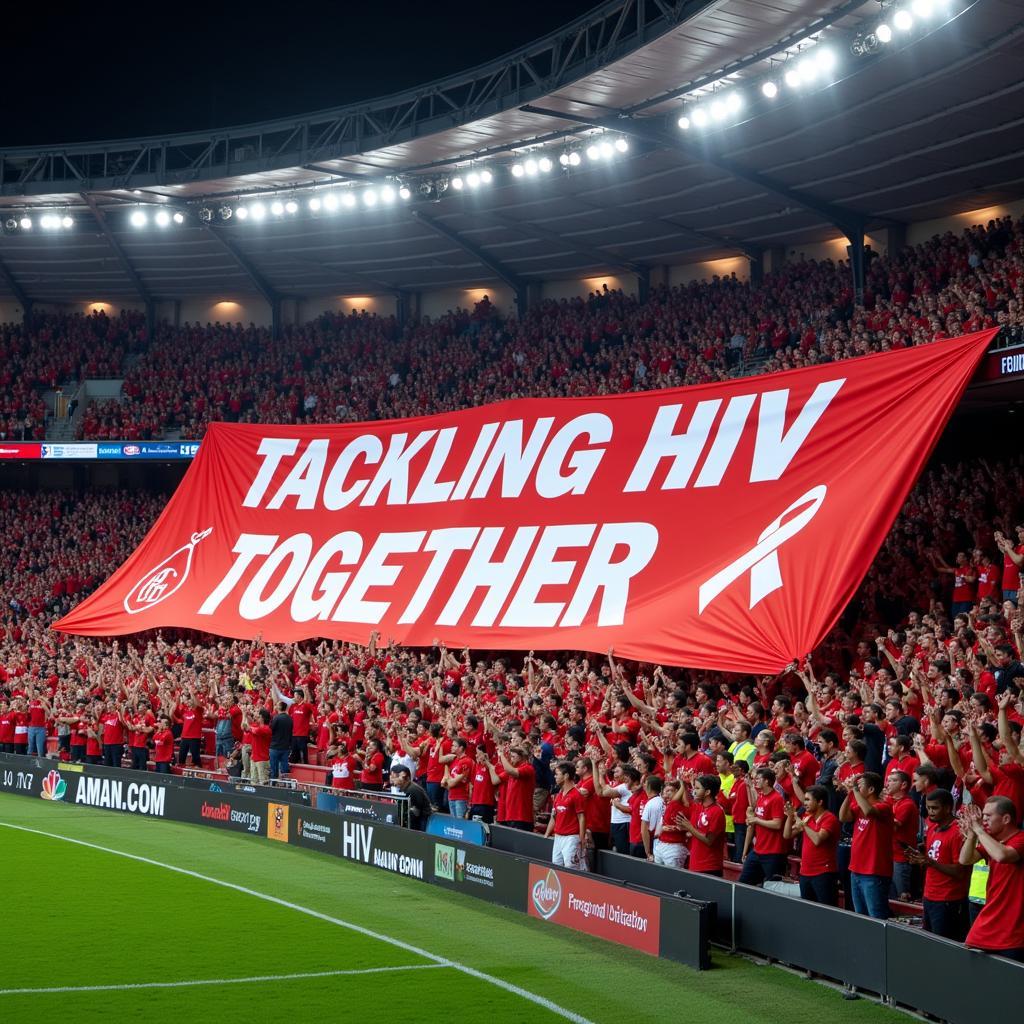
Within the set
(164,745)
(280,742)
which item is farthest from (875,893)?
(164,745)

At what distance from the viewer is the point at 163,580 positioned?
3044 cm

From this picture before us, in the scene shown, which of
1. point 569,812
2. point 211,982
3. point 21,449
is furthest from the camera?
point 21,449

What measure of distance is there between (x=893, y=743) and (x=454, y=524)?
51.0 feet

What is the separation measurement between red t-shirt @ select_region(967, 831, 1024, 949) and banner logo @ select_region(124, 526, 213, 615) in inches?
933

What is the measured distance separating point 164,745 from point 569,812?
39.0 feet

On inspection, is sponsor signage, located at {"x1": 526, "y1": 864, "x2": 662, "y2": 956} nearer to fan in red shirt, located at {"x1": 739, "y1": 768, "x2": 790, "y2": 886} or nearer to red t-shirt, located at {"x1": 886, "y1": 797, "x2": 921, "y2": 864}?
fan in red shirt, located at {"x1": 739, "y1": 768, "x2": 790, "y2": 886}

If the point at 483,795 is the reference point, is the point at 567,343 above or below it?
above

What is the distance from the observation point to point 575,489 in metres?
24.2

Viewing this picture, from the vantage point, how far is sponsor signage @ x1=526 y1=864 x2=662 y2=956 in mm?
11859

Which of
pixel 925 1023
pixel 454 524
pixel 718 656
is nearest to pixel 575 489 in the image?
pixel 454 524

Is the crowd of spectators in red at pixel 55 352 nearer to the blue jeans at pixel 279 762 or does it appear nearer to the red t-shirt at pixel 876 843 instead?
the blue jeans at pixel 279 762

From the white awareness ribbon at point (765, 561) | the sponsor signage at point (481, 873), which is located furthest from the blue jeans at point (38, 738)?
the white awareness ribbon at point (765, 561)

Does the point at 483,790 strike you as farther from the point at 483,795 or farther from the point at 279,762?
the point at 279,762

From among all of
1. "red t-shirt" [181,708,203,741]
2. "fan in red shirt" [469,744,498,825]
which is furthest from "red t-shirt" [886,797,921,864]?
"red t-shirt" [181,708,203,741]
